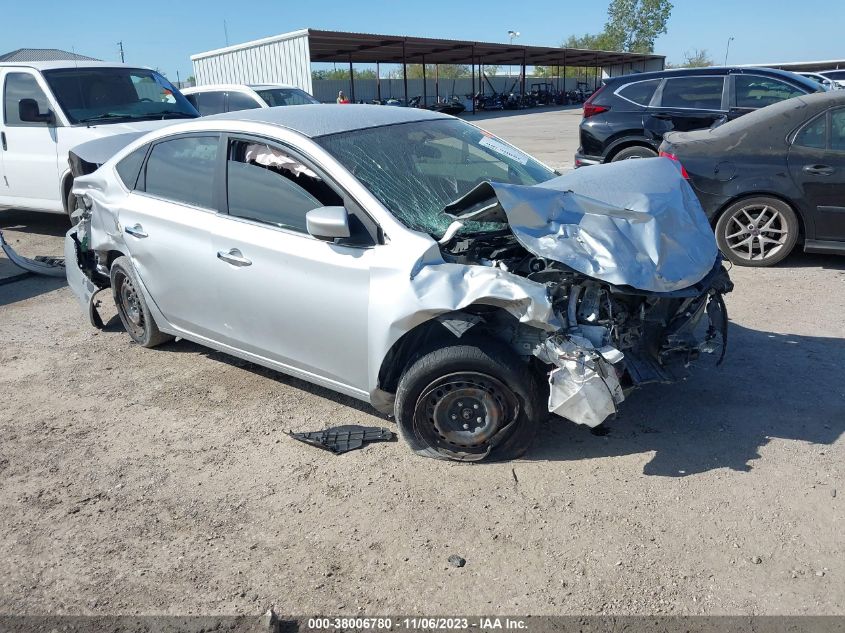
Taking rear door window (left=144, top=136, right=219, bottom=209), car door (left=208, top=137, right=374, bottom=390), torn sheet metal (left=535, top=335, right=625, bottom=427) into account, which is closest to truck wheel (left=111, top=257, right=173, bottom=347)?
rear door window (left=144, top=136, right=219, bottom=209)

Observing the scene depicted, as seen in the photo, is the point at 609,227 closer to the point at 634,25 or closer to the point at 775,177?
the point at 775,177

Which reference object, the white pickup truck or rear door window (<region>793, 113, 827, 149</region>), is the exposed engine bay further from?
the white pickup truck

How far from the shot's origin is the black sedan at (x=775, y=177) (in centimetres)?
611

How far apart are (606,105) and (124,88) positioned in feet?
21.3

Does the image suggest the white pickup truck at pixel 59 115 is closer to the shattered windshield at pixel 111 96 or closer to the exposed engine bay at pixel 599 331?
the shattered windshield at pixel 111 96

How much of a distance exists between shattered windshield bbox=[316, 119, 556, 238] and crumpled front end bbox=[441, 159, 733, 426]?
284mm

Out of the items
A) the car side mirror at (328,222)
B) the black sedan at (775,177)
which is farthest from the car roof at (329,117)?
the black sedan at (775,177)

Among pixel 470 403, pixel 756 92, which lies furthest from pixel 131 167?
pixel 756 92

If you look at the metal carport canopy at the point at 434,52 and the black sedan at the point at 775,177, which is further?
the metal carport canopy at the point at 434,52

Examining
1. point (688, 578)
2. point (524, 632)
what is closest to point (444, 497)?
point (524, 632)

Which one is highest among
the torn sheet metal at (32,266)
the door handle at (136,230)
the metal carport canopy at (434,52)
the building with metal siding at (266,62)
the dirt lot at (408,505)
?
the metal carport canopy at (434,52)

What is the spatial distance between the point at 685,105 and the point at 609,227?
7.12 metres

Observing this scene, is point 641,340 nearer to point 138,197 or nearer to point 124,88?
point 138,197

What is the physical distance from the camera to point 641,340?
11.4 ft
